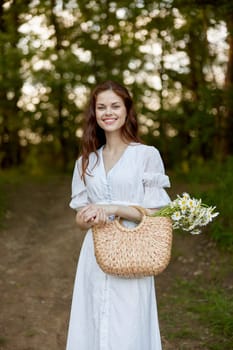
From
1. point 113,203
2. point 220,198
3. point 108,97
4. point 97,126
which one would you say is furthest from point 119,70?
point 113,203

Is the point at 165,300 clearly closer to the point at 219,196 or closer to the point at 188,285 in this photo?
the point at 188,285

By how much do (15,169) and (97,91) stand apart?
1040cm

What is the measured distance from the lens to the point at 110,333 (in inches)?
109

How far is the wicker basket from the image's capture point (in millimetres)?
2518

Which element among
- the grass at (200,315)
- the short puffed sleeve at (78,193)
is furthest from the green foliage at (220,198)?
the short puffed sleeve at (78,193)

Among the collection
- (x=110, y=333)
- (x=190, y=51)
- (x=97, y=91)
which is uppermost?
(x=190, y=51)

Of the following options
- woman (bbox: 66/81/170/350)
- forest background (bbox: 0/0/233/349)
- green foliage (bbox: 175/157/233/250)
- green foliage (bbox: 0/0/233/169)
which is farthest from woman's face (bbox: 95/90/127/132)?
green foliage (bbox: 0/0/233/169)

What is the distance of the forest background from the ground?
0.63 metres

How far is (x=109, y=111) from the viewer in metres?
2.87

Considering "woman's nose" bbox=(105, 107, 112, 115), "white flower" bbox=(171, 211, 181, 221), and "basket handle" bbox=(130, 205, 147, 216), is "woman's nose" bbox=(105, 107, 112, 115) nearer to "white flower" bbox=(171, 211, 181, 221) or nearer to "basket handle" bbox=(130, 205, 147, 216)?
"basket handle" bbox=(130, 205, 147, 216)

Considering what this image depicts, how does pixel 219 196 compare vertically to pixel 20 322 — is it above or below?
above

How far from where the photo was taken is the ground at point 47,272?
4312 millimetres

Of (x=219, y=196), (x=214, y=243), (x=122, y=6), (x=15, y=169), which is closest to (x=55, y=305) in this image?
(x=214, y=243)

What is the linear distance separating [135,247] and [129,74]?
8527 millimetres
